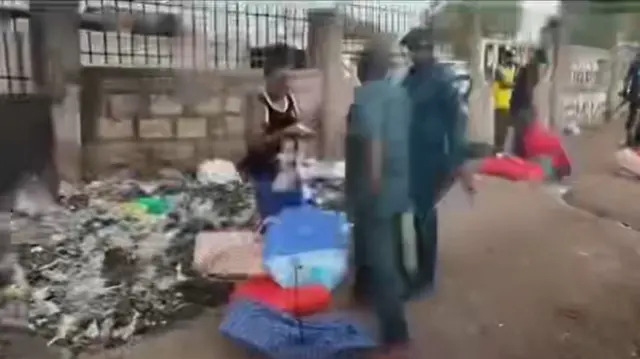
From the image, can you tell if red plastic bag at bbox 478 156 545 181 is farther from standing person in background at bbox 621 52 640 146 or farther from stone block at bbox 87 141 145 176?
stone block at bbox 87 141 145 176

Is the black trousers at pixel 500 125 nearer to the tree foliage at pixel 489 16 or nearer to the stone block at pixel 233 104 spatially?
the tree foliage at pixel 489 16

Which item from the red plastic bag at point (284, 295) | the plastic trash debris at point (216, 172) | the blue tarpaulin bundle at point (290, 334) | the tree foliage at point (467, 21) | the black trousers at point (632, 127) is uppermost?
the tree foliage at point (467, 21)

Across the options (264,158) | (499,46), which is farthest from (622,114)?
(264,158)

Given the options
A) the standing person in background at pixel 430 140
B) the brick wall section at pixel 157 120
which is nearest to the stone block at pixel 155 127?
the brick wall section at pixel 157 120

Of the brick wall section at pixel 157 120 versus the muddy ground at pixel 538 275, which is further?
the muddy ground at pixel 538 275

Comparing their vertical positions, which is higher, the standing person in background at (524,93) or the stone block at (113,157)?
the standing person in background at (524,93)

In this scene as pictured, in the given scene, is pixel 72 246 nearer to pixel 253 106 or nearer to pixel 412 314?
pixel 253 106
